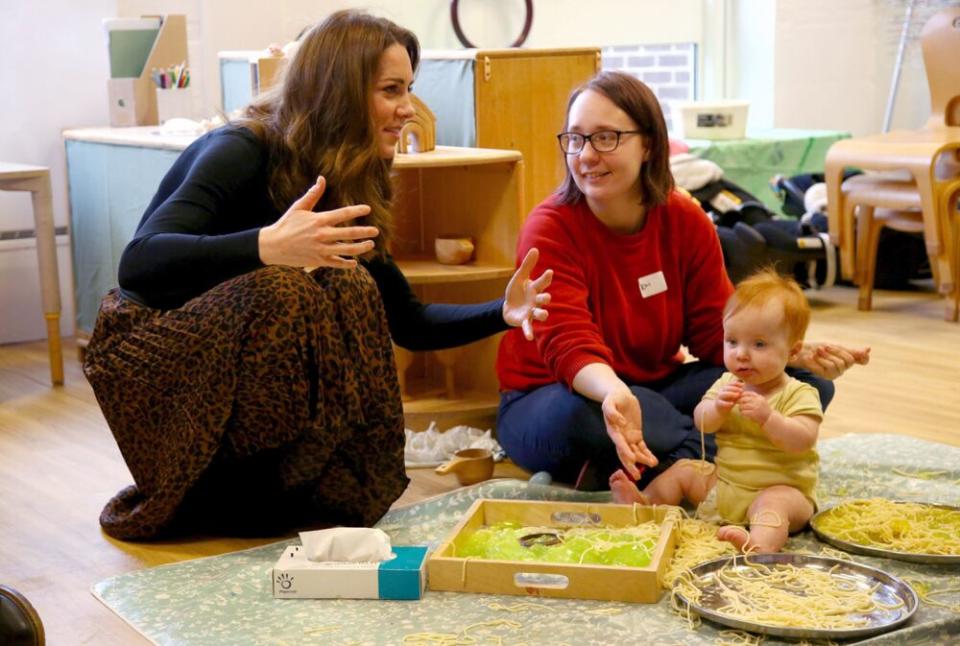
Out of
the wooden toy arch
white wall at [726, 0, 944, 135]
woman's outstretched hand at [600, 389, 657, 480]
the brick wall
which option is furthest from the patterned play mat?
the brick wall

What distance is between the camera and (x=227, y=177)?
90.5 inches

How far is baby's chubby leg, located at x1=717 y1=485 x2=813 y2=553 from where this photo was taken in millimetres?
2201

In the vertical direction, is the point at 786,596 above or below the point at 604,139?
below

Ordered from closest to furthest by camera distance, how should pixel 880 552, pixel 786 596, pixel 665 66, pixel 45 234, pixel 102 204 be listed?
pixel 786 596
pixel 880 552
pixel 45 234
pixel 102 204
pixel 665 66

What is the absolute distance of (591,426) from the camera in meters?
2.49

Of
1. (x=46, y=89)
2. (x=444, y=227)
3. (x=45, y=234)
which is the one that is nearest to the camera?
(x=444, y=227)

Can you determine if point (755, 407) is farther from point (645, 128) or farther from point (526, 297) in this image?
point (645, 128)

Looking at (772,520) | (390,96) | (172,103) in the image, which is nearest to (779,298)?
(772,520)

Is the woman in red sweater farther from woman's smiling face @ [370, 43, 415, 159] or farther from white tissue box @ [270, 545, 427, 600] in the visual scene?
white tissue box @ [270, 545, 427, 600]

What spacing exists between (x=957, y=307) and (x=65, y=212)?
3.12m

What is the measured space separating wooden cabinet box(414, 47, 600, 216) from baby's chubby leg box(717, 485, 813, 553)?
137 centimetres

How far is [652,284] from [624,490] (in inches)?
18.6

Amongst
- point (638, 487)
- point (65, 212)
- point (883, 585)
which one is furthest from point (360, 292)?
point (65, 212)

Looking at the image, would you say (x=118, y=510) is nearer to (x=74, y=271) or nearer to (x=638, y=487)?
(x=638, y=487)
